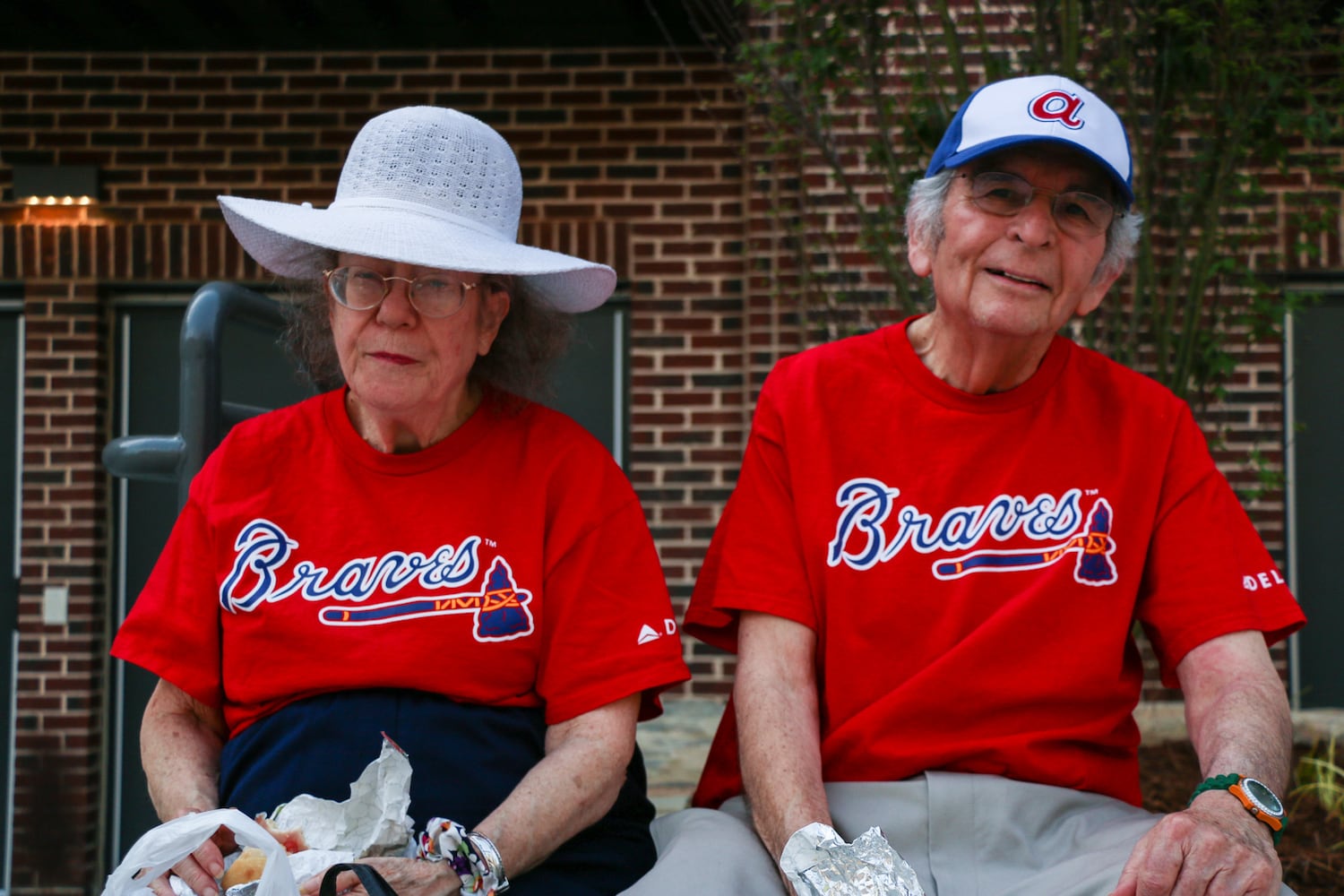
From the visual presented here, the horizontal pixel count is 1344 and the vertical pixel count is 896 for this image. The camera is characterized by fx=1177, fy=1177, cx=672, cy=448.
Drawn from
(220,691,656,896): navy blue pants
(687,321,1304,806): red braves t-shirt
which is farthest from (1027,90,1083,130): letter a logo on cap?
(220,691,656,896): navy blue pants

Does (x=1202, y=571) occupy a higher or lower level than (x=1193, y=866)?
higher

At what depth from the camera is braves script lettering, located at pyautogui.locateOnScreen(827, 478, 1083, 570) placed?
190cm

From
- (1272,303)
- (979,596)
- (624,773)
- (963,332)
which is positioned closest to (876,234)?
(1272,303)

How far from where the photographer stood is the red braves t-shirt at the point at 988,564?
186cm

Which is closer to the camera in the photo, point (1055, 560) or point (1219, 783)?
point (1219, 783)

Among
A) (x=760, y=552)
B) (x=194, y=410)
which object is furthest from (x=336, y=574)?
(x=760, y=552)

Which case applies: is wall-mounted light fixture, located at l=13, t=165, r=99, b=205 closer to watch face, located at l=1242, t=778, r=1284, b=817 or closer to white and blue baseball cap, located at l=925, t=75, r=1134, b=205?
white and blue baseball cap, located at l=925, t=75, r=1134, b=205

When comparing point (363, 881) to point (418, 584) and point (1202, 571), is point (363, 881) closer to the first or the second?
point (418, 584)

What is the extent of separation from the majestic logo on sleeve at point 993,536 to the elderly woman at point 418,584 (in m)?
0.35

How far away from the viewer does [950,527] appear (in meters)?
1.91

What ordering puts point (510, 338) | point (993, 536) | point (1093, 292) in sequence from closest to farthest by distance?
point (993, 536), point (1093, 292), point (510, 338)

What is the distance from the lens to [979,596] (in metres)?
1.88

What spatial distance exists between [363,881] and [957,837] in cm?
88

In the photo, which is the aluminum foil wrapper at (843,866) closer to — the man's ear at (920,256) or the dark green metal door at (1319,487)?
the man's ear at (920,256)
